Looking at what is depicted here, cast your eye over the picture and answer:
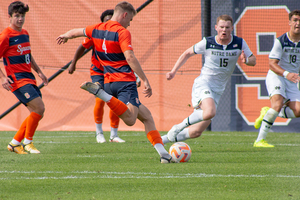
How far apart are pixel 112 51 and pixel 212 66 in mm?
1956

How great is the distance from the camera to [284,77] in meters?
6.81

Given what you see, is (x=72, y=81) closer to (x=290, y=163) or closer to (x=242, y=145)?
(x=242, y=145)

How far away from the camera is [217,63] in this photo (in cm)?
625

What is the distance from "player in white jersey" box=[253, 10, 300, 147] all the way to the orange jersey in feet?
9.60

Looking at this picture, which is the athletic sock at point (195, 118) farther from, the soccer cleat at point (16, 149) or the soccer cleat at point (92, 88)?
the soccer cleat at point (16, 149)

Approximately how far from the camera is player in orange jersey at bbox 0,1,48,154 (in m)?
6.09

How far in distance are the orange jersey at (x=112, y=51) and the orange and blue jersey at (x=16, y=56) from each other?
64.2 inches

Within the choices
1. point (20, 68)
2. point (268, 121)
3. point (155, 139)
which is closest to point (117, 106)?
point (155, 139)

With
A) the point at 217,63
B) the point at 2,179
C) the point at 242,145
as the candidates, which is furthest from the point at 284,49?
the point at 2,179

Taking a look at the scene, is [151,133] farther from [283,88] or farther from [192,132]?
[283,88]

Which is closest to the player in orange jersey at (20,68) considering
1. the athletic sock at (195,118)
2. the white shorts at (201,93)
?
the athletic sock at (195,118)

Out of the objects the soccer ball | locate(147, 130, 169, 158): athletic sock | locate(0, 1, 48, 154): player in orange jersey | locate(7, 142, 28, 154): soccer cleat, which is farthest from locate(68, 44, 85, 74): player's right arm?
the soccer ball

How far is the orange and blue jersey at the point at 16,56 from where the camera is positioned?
6133 millimetres

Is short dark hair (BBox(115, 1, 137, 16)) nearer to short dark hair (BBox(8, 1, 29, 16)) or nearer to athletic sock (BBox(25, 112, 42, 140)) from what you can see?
short dark hair (BBox(8, 1, 29, 16))
